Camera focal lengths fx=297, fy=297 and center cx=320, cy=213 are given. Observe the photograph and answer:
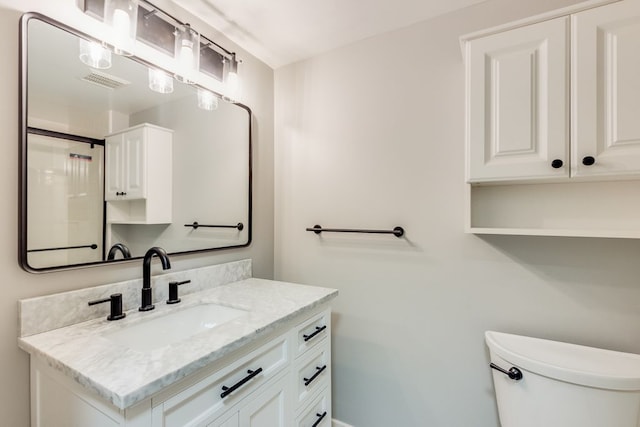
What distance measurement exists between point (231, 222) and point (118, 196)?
609mm

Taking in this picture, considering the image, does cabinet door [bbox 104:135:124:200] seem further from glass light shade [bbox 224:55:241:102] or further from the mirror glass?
glass light shade [bbox 224:55:241:102]

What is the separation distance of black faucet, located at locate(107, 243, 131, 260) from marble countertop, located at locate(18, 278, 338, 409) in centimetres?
22

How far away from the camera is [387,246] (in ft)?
5.28

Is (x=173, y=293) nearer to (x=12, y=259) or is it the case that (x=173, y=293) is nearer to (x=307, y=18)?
(x=12, y=259)

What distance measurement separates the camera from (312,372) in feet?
4.28

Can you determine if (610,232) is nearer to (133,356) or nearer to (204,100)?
(133,356)

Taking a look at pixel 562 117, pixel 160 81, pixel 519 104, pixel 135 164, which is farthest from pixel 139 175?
pixel 562 117

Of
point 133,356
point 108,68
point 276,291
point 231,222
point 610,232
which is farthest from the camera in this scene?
point 231,222

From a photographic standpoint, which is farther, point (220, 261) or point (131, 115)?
point (220, 261)

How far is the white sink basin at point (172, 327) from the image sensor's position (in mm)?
1030

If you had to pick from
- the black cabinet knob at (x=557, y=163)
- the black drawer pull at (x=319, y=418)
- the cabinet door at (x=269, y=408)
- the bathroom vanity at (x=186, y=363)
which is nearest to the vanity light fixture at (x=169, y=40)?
the bathroom vanity at (x=186, y=363)

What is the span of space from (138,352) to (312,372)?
0.75 metres

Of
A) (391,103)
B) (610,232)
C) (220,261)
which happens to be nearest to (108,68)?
(220,261)

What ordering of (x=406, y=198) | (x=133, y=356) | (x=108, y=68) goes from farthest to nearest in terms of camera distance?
(x=406, y=198)
(x=108, y=68)
(x=133, y=356)
